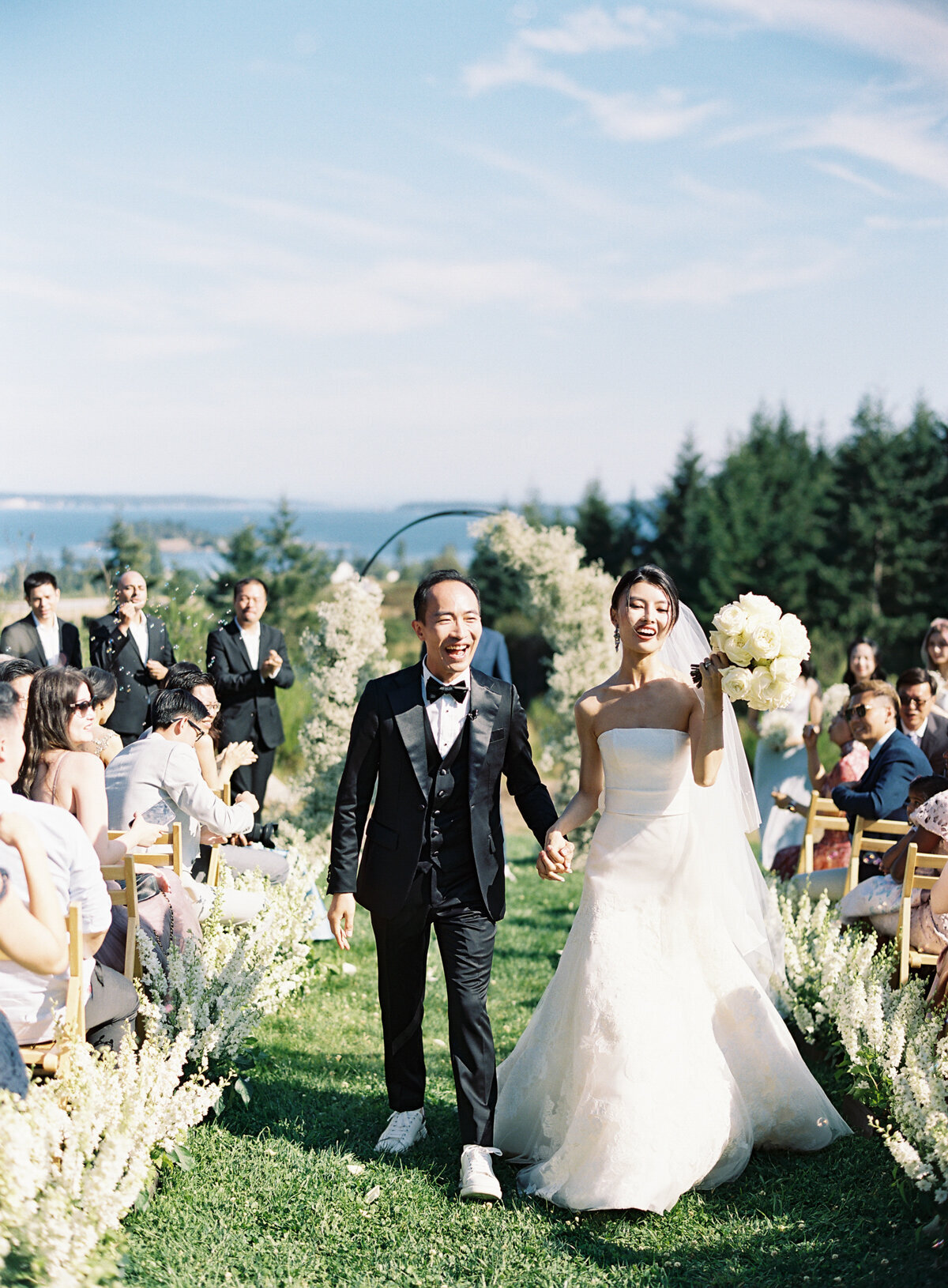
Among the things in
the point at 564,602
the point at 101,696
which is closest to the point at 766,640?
the point at 101,696

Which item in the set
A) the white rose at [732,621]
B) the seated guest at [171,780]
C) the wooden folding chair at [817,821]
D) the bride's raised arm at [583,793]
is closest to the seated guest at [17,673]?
the seated guest at [171,780]

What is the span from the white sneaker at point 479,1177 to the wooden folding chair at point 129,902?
1.42 meters

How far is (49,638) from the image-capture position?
26.5ft

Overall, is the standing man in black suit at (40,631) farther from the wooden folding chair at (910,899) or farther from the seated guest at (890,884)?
the wooden folding chair at (910,899)

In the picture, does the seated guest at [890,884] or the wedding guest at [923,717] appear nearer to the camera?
the seated guest at [890,884]

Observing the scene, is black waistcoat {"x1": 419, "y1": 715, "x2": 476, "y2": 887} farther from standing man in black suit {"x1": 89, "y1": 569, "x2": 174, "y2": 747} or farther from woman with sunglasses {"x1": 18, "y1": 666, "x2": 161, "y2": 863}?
standing man in black suit {"x1": 89, "y1": 569, "x2": 174, "y2": 747}

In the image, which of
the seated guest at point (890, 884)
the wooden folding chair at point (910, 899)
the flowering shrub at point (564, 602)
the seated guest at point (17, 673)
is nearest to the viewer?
the wooden folding chair at point (910, 899)

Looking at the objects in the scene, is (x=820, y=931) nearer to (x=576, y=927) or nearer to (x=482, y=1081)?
(x=576, y=927)

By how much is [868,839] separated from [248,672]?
4384 millimetres

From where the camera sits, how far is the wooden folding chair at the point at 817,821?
255 inches

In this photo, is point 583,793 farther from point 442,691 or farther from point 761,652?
point 761,652

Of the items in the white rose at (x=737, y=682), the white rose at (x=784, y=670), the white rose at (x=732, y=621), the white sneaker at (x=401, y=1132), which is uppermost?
the white rose at (x=732, y=621)

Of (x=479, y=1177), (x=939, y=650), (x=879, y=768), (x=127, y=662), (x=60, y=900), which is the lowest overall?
(x=479, y=1177)

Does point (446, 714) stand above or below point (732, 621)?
below
